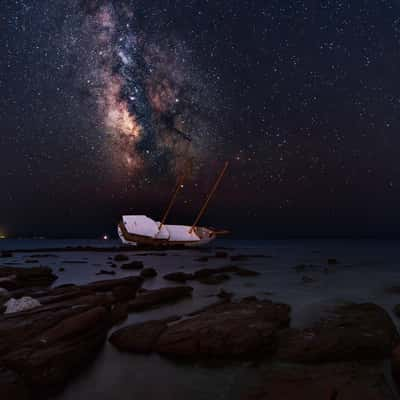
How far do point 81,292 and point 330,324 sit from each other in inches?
410

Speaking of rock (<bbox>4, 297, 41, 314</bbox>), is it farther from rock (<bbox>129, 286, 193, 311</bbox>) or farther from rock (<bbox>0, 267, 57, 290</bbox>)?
rock (<bbox>0, 267, 57, 290</bbox>)

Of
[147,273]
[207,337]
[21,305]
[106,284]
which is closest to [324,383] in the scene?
[207,337]

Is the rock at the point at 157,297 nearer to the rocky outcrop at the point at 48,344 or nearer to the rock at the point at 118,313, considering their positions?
the rock at the point at 118,313

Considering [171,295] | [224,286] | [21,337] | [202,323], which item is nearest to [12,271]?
[171,295]

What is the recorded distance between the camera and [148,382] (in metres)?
6.83

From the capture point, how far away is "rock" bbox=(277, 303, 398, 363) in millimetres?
7383

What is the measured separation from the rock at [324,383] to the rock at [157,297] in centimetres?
769

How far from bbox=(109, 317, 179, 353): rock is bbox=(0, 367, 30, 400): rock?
3.07 meters

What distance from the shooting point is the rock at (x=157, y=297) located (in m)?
13.1

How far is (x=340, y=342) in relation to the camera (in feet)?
25.5

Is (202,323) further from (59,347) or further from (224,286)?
(224,286)

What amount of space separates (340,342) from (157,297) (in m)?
8.98

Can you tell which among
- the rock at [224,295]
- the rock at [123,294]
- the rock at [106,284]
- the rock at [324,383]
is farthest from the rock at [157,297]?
the rock at [324,383]

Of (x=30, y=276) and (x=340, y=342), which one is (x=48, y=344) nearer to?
(x=340, y=342)
